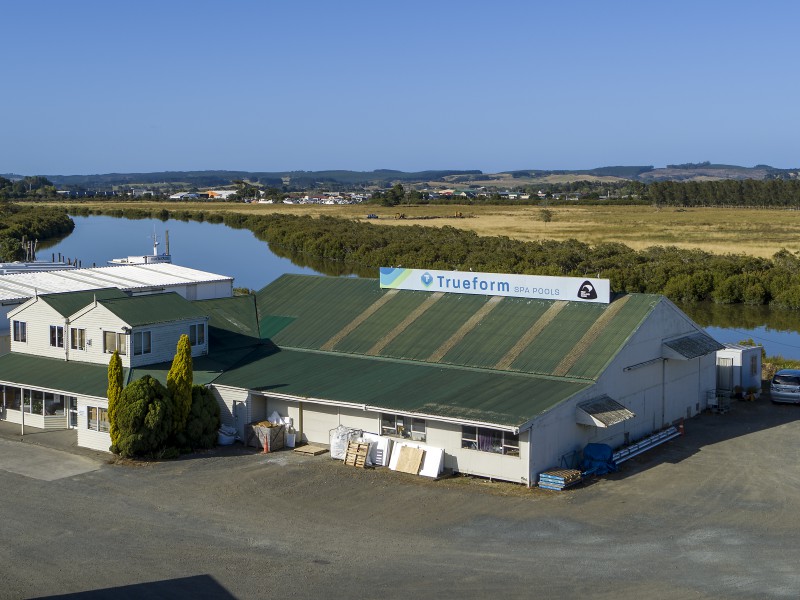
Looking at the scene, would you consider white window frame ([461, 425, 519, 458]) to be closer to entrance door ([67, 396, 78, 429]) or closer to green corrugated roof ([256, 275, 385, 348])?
green corrugated roof ([256, 275, 385, 348])

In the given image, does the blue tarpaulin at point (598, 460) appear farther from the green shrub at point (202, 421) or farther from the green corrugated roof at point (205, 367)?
the green corrugated roof at point (205, 367)

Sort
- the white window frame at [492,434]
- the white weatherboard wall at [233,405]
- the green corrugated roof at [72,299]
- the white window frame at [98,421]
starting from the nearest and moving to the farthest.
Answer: the white window frame at [492,434] < the white window frame at [98,421] < the white weatherboard wall at [233,405] < the green corrugated roof at [72,299]

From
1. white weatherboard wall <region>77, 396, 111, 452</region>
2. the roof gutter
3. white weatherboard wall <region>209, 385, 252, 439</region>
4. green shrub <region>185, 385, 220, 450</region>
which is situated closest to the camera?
the roof gutter

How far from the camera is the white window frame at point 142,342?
32594mm

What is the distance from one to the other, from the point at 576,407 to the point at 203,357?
13551 millimetres

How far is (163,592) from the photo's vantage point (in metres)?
19.2

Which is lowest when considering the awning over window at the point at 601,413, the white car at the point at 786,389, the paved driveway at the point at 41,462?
the paved driveway at the point at 41,462

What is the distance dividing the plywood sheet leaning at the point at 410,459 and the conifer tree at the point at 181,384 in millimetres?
6682

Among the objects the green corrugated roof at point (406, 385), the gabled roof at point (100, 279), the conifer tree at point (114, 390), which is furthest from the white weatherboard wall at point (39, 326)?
the green corrugated roof at point (406, 385)

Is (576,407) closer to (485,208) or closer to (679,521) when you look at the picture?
(679,521)

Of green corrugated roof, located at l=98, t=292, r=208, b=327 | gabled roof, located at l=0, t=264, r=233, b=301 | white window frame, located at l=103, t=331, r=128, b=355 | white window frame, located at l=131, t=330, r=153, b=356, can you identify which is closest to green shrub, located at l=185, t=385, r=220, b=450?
white window frame, located at l=131, t=330, r=153, b=356

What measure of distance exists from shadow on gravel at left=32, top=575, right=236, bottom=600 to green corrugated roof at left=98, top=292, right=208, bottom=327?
1415 centimetres

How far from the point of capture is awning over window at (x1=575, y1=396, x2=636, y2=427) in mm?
27234

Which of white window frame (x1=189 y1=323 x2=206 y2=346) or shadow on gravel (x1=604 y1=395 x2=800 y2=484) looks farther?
white window frame (x1=189 y1=323 x2=206 y2=346)
